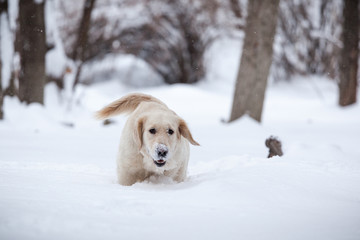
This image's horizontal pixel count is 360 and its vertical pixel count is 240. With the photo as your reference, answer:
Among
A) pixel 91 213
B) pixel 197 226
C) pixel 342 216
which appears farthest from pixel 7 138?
pixel 342 216

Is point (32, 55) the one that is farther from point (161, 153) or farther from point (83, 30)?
point (161, 153)

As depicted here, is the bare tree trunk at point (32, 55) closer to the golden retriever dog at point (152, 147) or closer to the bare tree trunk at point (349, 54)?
the golden retriever dog at point (152, 147)

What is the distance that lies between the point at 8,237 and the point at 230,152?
351 centimetres

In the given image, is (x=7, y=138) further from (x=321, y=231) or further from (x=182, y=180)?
(x=321, y=231)

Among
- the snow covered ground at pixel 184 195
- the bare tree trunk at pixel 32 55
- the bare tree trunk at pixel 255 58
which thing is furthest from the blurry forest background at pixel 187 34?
the snow covered ground at pixel 184 195

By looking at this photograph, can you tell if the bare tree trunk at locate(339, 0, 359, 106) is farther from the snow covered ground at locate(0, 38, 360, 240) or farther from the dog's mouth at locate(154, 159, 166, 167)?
the dog's mouth at locate(154, 159, 166, 167)

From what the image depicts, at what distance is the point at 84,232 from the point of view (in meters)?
1.71

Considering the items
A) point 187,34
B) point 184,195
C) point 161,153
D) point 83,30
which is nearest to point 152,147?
point 161,153

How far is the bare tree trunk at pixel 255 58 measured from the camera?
22.4 feet

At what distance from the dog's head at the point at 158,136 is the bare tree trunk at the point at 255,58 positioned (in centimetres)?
397

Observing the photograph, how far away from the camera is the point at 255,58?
691 centimetres

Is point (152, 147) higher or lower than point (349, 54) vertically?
lower

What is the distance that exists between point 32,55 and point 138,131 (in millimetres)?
5084

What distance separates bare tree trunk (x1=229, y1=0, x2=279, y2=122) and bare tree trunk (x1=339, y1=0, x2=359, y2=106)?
11.8 feet
